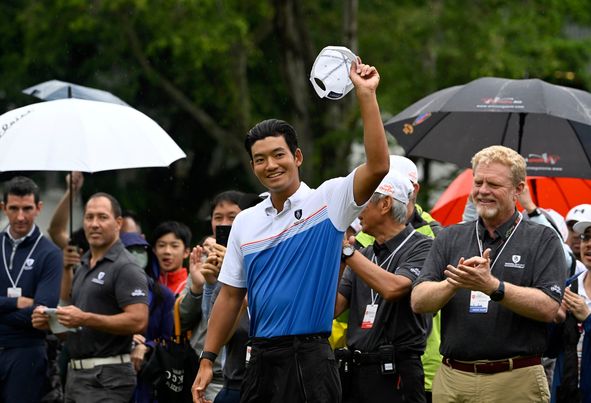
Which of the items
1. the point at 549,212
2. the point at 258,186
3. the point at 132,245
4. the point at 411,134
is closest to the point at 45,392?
the point at 132,245

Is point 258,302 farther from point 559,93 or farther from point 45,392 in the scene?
point 45,392

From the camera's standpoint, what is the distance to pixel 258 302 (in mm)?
6367

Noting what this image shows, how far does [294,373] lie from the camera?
20.4 ft

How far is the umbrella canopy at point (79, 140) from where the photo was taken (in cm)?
908

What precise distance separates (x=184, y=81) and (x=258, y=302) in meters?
18.0

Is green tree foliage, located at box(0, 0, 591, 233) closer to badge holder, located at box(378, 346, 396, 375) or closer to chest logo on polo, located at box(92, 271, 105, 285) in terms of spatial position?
chest logo on polo, located at box(92, 271, 105, 285)

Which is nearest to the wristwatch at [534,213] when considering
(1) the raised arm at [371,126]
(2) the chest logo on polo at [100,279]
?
(1) the raised arm at [371,126]

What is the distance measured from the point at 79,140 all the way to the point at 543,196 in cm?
407

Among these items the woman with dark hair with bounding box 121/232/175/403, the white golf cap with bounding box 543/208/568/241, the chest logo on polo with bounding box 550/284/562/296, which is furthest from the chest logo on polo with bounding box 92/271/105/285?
the chest logo on polo with bounding box 550/284/562/296

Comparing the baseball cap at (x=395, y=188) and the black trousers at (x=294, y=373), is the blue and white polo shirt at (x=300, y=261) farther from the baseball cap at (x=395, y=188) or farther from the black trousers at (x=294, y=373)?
the baseball cap at (x=395, y=188)

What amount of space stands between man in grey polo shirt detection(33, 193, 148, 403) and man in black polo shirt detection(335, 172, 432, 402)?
2.15 meters

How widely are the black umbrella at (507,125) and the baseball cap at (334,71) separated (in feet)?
9.29

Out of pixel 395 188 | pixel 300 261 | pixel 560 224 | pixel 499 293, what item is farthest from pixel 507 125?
pixel 300 261

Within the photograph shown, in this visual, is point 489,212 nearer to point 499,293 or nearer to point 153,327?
point 499,293
